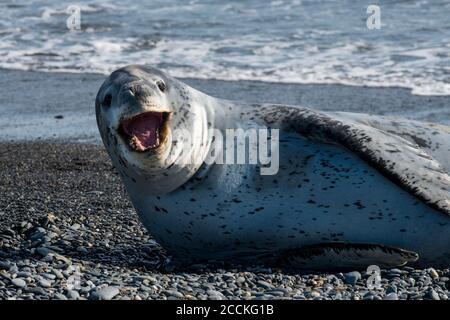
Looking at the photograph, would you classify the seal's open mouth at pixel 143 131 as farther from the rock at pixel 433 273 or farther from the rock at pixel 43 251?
the rock at pixel 433 273

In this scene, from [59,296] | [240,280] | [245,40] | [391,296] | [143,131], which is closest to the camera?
[59,296]

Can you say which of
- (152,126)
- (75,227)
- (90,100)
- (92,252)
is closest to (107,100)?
(152,126)

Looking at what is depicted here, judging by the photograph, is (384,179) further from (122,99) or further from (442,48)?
(442,48)

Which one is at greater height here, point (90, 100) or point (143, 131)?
point (143, 131)

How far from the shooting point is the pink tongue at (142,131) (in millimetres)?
4730

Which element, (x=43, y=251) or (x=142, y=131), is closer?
(x=142, y=131)

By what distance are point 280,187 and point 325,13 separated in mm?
13583

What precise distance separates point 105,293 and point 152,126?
851 millimetres

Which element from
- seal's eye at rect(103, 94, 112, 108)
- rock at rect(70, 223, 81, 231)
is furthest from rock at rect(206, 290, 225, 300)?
rock at rect(70, 223, 81, 231)

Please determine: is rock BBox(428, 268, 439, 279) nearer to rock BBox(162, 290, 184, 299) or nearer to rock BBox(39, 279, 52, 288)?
rock BBox(162, 290, 184, 299)

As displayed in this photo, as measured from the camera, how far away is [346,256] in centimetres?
513

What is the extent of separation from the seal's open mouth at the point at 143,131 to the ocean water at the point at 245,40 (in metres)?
7.31

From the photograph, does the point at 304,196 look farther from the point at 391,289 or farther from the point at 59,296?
the point at 59,296

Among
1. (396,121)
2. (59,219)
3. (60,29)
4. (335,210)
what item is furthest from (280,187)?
(60,29)
